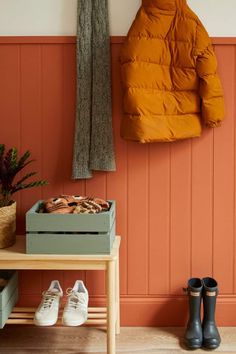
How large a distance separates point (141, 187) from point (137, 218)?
0.55 feet

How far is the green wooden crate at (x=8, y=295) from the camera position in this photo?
7.63ft

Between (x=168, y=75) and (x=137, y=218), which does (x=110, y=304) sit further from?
(x=168, y=75)

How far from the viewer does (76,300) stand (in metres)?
2.46

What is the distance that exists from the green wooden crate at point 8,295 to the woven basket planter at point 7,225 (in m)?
0.21

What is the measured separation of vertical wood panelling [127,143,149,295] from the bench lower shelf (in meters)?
0.27

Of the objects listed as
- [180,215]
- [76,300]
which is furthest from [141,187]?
[76,300]

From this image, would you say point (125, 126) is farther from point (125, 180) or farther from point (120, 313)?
point (120, 313)

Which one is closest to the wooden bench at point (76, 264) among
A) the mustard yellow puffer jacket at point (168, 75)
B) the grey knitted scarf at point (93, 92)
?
the grey knitted scarf at point (93, 92)

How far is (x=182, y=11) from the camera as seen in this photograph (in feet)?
8.18

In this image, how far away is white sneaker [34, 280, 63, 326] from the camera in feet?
7.75

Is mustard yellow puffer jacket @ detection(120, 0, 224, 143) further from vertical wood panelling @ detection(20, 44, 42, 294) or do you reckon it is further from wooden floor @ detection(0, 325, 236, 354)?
wooden floor @ detection(0, 325, 236, 354)

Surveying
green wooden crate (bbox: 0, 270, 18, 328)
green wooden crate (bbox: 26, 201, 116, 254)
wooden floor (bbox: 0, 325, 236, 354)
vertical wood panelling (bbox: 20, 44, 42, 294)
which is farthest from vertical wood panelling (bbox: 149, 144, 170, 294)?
green wooden crate (bbox: 0, 270, 18, 328)

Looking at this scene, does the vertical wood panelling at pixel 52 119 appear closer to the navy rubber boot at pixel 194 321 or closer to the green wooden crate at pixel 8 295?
the green wooden crate at pixel 8 295

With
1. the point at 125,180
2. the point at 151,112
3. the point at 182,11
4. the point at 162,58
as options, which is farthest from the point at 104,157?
the point at 182,11
